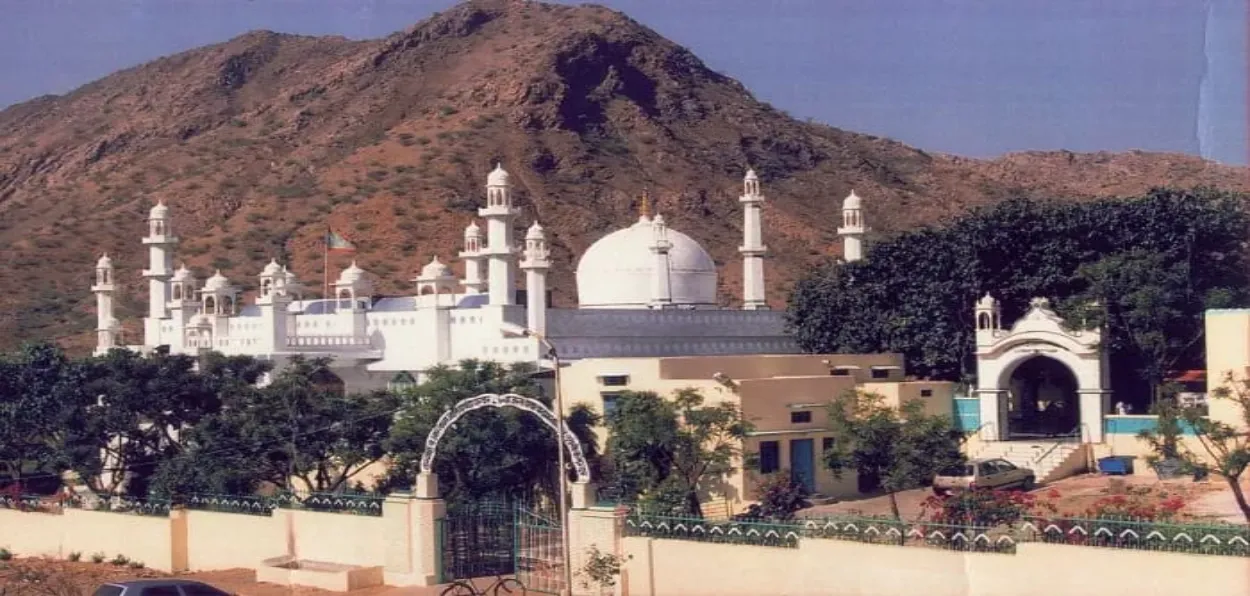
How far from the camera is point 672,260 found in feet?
140

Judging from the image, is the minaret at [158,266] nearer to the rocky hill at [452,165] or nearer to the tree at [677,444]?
the rocky hill at [452,165]

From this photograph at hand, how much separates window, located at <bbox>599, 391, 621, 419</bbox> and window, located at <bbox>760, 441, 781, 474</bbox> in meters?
3.27

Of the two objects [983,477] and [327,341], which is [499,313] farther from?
[983,477]

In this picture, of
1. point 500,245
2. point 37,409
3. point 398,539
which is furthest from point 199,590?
point 37,409

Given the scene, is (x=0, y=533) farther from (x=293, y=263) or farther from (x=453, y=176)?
(x=453, y=176)

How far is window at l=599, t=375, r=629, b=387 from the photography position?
33.2 meters

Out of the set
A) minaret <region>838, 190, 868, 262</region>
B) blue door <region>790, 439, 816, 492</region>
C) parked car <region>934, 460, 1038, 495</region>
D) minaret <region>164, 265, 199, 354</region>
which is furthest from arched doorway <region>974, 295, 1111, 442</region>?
minaret <region>164, 265, 199, 354</region>

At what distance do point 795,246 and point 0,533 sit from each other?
53.2m

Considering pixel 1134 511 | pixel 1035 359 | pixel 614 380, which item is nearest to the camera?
pixel 1134 511

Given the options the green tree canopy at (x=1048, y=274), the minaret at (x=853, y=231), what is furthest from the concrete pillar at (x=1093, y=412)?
the minaret at (x=853, y=231)

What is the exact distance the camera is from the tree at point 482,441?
30.8 meters

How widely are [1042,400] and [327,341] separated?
1925cm

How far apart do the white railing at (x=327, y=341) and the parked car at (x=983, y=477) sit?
17.9m

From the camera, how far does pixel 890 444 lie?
98.8ft
